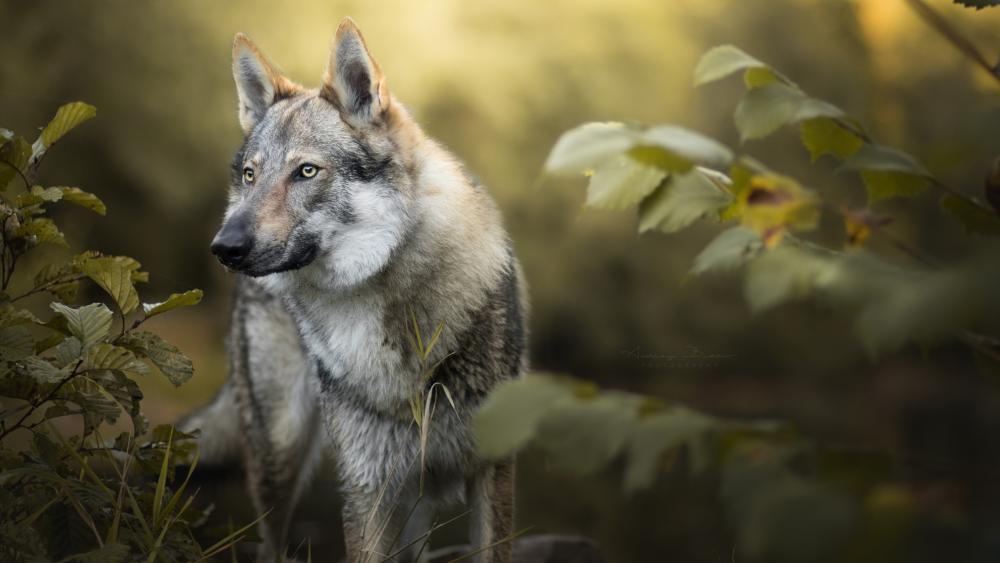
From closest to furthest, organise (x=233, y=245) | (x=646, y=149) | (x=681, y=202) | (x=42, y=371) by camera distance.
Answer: (x=646, y=149), (x=681, y=202), (x=42, y=371), (x=233, y=245)

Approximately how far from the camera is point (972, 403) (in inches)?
282

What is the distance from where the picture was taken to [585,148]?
46.3 inches

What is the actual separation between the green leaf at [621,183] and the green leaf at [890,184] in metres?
0.36

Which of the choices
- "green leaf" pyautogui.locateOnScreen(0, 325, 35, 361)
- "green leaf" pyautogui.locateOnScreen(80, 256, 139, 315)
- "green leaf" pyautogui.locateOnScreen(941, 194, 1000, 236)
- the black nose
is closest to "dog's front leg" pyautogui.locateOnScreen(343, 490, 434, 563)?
the black nose

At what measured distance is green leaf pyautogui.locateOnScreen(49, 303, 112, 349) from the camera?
A: 181 cm

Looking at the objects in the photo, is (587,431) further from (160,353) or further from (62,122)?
(62,122)

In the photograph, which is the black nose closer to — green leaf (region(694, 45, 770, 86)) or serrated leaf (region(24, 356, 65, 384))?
serrated leaf (region(24, 356, 65, 384))

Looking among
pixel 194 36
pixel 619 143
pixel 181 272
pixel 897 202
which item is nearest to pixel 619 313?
pixel 897 202

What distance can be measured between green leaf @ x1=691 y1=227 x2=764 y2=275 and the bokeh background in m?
4.50

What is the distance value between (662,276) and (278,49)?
348 cm

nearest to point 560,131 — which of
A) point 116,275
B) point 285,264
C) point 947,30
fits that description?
point 285,264

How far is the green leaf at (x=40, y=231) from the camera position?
1896 millimetres

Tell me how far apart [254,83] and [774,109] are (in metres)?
1.97

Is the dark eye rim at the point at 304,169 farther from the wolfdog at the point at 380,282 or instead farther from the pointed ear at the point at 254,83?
the pointed ear at the point at 254,83
